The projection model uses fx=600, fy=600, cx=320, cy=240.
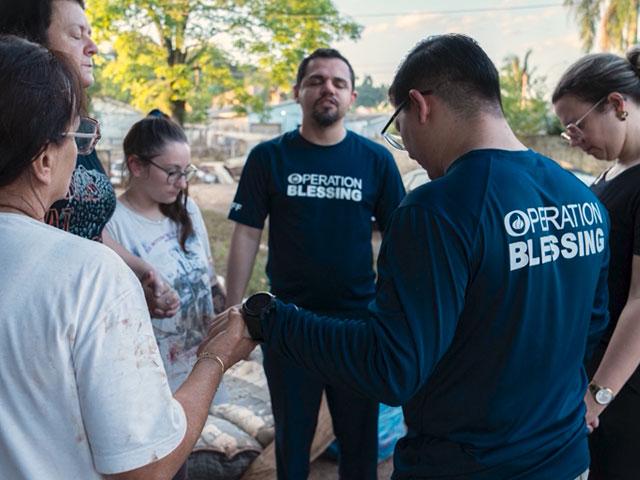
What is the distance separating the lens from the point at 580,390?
5.32ft

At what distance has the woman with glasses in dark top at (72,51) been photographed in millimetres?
1830

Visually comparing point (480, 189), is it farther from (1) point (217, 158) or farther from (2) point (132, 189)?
(1) point (217, 158)

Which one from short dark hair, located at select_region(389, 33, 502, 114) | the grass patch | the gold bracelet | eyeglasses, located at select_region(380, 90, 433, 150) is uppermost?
short dark hair, located at select_region(389, 33, 502, 114)

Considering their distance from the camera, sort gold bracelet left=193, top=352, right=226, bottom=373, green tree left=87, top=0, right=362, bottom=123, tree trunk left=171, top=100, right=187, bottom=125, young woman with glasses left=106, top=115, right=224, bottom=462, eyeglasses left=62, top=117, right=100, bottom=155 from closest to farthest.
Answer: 1. eyeglasses left=62, top=117, right=100, bottom=155
2. gold bracelet left=193, top=352, right=226, bottom=373
3. young woman with glasses left=106, top=115, right=224, bottom=462
4. green tree left=87, top=0, right=362, bottom=123
5. tree trunk left=171, top=100, right=187, bottom=125

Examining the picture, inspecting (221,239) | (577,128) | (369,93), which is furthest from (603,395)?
(221,239)

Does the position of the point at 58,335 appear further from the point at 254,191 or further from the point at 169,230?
the point at 254,191

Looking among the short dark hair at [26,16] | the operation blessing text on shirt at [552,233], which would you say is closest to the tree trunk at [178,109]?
the short dark hair at [26,16]

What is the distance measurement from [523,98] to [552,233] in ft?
32.5

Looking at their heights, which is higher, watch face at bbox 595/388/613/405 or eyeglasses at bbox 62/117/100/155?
eyeglasses at bbox 62/117/100/155

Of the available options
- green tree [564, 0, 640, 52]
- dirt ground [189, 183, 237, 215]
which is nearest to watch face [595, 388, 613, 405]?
dirt ground [189, 183, 237, 215]

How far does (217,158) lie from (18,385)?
685 cm

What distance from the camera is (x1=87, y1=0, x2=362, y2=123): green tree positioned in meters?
8.25

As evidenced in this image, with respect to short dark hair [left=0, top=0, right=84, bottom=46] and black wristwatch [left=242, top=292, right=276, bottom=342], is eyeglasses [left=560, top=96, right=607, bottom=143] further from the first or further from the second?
short dark hair [left=0, top=0, right=84, bottom=46]

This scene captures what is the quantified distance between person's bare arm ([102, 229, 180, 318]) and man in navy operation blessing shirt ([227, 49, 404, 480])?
0.75 meters
